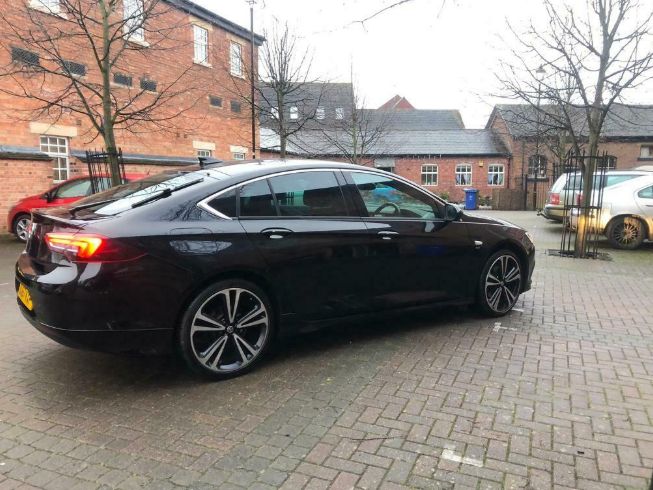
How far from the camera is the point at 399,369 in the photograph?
3873 millimetres

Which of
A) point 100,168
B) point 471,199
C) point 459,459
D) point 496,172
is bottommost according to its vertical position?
point 459,459

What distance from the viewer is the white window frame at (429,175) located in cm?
3636

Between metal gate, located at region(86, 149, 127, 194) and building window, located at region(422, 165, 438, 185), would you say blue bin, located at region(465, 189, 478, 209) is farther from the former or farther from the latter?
metal gate, located at region(86, 149, 127, 194)

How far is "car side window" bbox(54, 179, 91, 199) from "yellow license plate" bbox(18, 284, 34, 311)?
8.32m

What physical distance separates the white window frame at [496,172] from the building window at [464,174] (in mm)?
1279

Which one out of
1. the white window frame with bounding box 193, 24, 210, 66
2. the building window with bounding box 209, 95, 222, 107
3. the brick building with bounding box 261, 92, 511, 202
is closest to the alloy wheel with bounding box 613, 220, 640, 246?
the building window with bounding box 209, 95, 222, 107

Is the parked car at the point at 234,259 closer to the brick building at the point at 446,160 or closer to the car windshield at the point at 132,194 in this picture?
the car windshield at the point at 132,194

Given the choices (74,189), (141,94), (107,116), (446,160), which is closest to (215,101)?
(141,94)

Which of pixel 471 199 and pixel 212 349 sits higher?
pixel 471 199

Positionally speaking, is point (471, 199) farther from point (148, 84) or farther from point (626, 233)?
point (148, 84)

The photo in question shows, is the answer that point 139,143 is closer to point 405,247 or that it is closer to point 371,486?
point 405,247

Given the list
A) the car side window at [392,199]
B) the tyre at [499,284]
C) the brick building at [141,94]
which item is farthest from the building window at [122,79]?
the tyre at [499,284]

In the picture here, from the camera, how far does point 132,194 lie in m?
3.82

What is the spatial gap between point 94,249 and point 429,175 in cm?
3478
